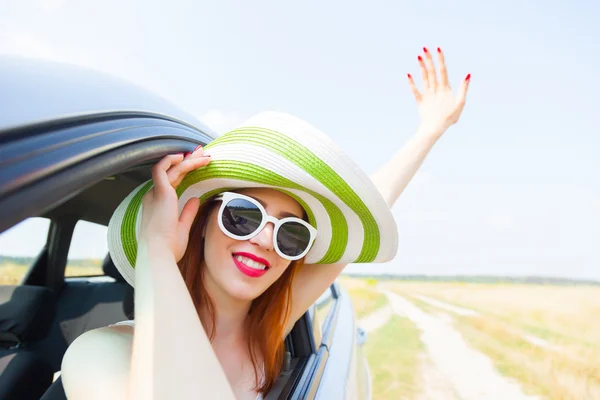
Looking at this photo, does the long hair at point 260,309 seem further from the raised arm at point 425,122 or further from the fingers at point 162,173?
the raised arm at point 425,122

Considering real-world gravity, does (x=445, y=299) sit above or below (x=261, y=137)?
below

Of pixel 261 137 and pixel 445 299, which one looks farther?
pixel 445 299

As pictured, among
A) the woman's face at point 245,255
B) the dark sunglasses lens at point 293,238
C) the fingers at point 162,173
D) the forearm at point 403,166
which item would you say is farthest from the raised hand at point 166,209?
the forearm at point 403,166

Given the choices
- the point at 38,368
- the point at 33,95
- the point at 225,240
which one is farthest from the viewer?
the point at 38,368

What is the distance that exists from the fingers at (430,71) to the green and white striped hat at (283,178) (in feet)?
3.16

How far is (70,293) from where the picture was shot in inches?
140

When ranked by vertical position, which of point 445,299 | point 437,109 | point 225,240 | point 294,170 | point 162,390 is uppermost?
point 437,109

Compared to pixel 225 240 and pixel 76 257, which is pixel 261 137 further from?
pixel 76 257

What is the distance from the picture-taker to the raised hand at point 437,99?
2219 mm

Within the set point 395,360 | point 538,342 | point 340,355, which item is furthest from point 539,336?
point 340,355

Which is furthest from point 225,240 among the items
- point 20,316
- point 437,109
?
point 20,316

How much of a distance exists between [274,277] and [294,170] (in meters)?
0.49

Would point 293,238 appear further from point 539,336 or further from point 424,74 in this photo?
point 539,336

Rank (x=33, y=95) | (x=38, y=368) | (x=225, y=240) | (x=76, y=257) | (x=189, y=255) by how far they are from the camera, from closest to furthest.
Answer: (x=33, y=95) → (x=225, y=240) → (x=189, y=255) → (x=38, y=368) → (x=76, y=257)
